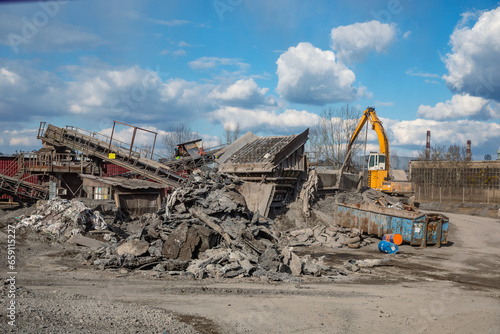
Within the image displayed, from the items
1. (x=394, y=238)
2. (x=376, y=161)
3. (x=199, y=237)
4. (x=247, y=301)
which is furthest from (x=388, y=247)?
(x=376, y=161)

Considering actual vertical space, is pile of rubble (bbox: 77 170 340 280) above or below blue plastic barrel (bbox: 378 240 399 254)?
above

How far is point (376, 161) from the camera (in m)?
28.5

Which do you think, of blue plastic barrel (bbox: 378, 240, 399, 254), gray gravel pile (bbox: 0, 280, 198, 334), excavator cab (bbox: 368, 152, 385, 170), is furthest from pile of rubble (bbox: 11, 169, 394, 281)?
excavator cab (bbox: 368, 152, 385, 170)

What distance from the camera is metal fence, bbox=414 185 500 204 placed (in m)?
35.2

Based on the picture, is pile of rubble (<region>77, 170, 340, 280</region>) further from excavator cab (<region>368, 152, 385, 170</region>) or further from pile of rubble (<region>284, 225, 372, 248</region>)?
excavator cab (<region>368, 152, 385, 170</region>)

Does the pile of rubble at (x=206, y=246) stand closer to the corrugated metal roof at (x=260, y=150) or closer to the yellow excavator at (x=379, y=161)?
the corrugated metal roof at (x=260, y=150)

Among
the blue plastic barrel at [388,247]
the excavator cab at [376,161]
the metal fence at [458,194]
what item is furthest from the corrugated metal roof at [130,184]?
the metal fence at [458,194]

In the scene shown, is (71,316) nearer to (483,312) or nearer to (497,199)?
(483,312)

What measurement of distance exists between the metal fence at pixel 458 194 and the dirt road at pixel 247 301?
26.2 m

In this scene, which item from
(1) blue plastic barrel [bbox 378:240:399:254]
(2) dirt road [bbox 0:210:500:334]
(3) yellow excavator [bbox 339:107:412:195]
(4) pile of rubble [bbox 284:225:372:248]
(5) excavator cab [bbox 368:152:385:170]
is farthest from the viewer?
(5) excavator cab [bbox 368:152:385:170]

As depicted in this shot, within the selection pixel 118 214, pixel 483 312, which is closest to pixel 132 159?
pixel 118 214

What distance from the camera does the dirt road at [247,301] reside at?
6.42 metres

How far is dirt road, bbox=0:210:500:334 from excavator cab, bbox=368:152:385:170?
52.4 ft

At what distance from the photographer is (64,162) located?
25.6m
